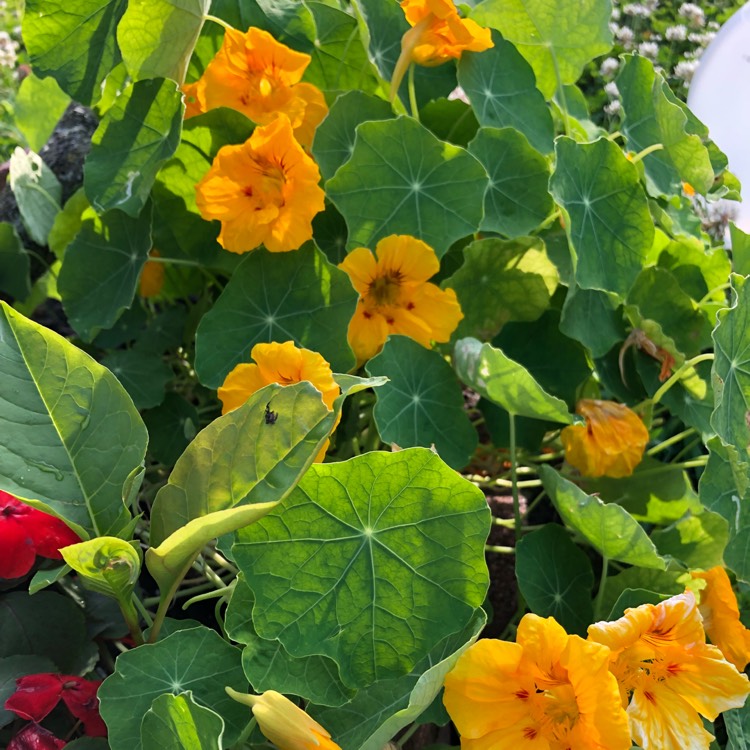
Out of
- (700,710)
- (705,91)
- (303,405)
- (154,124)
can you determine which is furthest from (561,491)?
(705,91)

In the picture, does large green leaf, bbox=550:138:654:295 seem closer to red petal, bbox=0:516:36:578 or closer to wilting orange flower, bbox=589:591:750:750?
wilting orange flower, bbox=589:591:750:750

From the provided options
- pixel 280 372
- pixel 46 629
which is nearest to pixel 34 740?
pixel 46 629

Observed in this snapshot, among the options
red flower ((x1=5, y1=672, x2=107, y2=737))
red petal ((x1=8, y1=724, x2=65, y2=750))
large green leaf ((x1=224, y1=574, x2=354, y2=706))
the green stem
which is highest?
the green stem

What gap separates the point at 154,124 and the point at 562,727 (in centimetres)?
79

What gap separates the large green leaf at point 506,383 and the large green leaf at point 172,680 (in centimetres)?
37

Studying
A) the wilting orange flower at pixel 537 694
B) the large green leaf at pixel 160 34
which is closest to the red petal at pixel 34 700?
the wilting orange flower at pixel 537 694

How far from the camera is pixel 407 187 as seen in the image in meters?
0.99

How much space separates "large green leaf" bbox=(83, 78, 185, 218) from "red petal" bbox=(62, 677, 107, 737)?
0.53m

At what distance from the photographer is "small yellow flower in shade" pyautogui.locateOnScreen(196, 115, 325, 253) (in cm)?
91

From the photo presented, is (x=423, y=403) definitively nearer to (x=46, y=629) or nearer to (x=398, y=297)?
(x=398, y=297)

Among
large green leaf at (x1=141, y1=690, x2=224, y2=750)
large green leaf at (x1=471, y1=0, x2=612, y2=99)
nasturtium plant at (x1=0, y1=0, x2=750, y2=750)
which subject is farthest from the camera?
large green leaf at (x1=471, y1=0, x2=612, y2=99)

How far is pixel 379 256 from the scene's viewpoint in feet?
3.08

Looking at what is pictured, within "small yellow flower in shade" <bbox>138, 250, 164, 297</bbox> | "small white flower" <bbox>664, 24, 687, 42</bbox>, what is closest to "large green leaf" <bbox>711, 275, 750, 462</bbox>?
"small yellow flower in shade" <bbox>138, 250, 164, 297</bbox>

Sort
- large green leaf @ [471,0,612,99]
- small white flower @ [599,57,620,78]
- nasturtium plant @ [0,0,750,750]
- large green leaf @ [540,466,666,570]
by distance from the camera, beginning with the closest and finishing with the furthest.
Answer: nasturtium plant @ [0,0,750,750] < large green leaf @ [540,466,666,570] < large green leaf @ [471,0,612,99] < small white flower @ [599,57,620,78]
